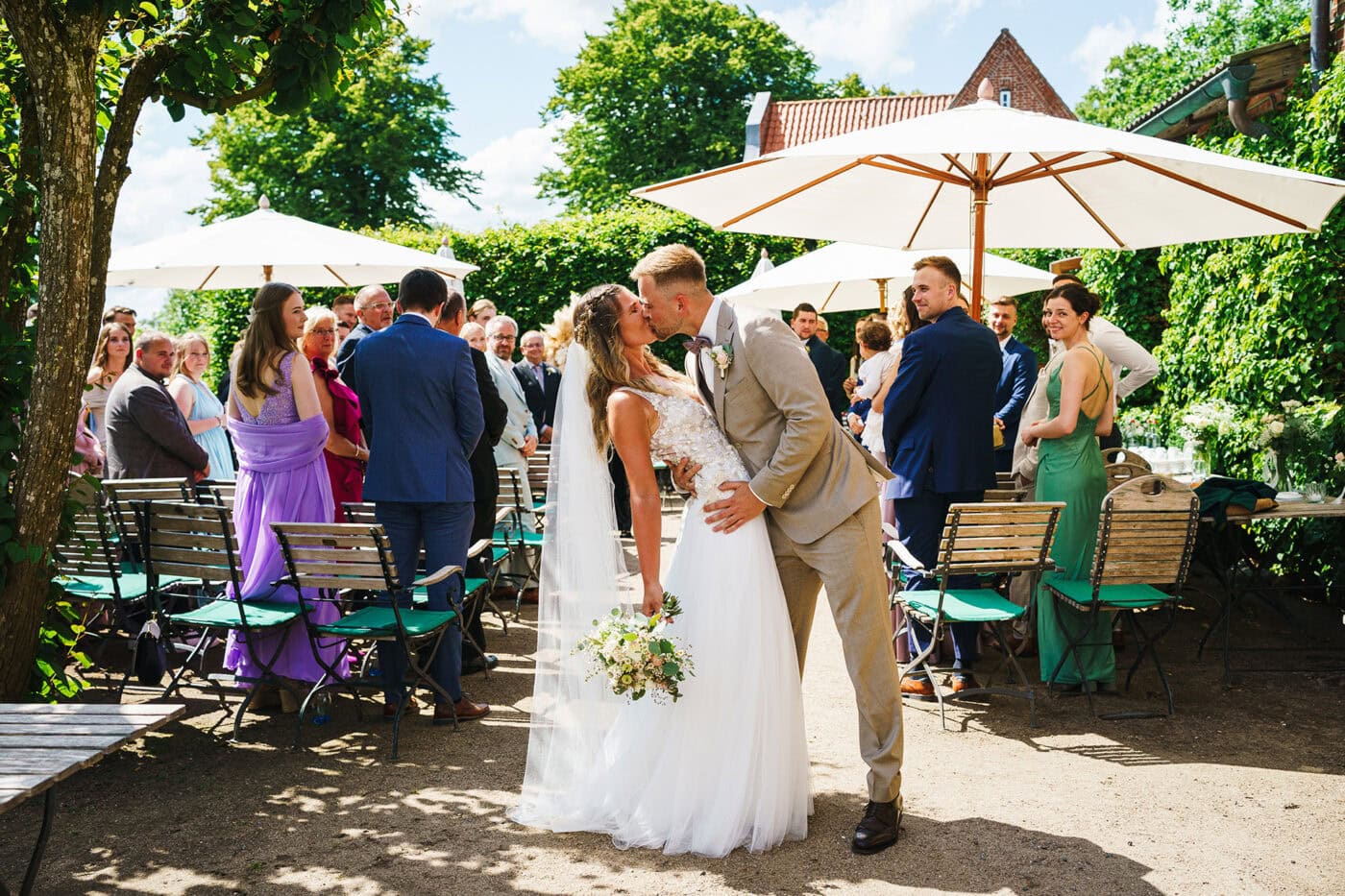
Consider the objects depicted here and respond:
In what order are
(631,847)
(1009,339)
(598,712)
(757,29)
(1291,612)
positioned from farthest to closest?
(757,29) → (1009,339) → (1291,612) → (598,712) → (631,847)

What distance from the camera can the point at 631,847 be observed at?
4188mm

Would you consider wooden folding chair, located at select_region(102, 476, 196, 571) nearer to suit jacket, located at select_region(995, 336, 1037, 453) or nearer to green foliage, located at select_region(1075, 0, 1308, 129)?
suit jacket, located at select_region(995, 336, 1037, 453)

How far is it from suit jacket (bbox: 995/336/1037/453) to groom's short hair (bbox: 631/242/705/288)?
450 centimetres

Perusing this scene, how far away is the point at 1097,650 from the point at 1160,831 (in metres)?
2.03

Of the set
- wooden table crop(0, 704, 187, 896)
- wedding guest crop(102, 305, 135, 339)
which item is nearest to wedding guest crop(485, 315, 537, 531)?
wedding guest crop(102, 305, 135, 339)

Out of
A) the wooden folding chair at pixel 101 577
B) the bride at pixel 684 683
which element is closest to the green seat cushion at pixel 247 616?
the wooden folding chair at pixel 101 577

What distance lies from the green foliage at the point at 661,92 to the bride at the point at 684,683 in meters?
36.4

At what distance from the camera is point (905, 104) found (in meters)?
40.1

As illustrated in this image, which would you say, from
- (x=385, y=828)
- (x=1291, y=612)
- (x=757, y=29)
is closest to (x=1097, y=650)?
(x=1291, y=612)

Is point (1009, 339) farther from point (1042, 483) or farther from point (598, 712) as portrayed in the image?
point (598, 712)

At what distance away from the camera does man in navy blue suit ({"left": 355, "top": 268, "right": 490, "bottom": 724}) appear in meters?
5.73

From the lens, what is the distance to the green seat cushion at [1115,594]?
5.89m

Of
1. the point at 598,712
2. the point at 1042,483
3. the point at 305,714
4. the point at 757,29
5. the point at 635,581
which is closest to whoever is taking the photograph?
the point at 598,712

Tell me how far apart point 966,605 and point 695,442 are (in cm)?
223
